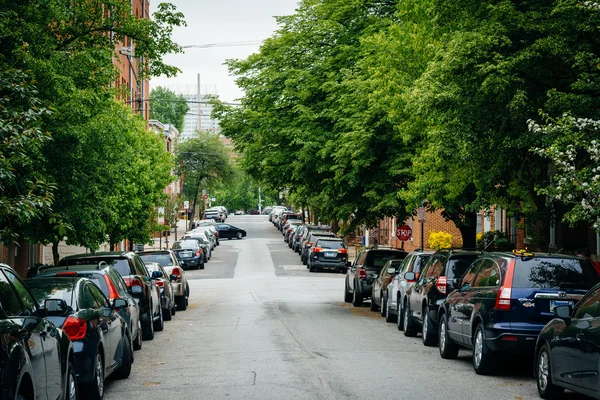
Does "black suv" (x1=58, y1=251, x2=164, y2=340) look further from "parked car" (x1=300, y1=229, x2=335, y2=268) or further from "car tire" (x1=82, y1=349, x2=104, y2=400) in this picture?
"parked car" (x1=300, y1=229, x2=335, y2=268)

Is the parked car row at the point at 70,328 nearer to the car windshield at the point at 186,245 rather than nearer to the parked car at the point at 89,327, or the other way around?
the parked car at the point at 89,327

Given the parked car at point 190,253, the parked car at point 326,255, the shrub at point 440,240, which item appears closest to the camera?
the shrub at point 440,240

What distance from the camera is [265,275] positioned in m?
44.9

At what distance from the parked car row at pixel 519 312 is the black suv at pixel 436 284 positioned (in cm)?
2

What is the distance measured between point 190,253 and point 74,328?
1531 inches

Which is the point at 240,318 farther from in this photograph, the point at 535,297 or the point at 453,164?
the point at 535,297

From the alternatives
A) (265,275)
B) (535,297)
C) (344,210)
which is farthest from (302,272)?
(535,297)

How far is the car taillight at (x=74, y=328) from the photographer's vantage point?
1016 centimetres

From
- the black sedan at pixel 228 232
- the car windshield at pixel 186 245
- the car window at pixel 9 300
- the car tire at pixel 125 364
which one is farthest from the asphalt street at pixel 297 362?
the black sedan at pixel 228 232

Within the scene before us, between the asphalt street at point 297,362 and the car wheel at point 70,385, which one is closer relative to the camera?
the car wheel at point 70,385

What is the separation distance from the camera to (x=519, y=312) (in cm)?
1222

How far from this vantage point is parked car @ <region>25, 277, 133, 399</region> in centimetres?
1014

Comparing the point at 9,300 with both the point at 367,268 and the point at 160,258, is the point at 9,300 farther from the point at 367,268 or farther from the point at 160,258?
the point at 367,268

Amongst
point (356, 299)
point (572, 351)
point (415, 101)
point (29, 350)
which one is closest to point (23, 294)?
point (29, 350)
